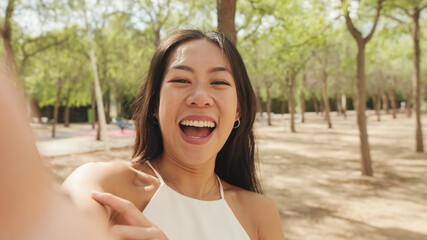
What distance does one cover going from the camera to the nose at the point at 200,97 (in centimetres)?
162

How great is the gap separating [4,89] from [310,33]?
438 inches

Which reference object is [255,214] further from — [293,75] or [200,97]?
[293,75]

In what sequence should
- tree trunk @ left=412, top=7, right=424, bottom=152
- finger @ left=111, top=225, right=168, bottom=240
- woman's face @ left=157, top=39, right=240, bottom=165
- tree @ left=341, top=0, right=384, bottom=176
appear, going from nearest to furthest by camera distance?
finger @ left=111, top=225, right=168, bottom=240 < woman's face @ left=157, top=39, right=240, bottom=165 < tree @ left=341, top=0, right=384, bottom=176 < tree trunk @ left=412, top=7, right=424, bottom=152

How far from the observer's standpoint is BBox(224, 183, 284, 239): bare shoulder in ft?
6.09

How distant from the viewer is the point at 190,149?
5.55 ft

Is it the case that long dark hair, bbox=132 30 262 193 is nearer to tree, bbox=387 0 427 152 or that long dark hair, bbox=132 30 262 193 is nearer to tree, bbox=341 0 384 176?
tree, bbox=341 0 384 176

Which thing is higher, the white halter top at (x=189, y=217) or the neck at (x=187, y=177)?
the neck at (x=187, y=177)

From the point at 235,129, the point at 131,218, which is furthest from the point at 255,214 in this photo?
the point at 131,218

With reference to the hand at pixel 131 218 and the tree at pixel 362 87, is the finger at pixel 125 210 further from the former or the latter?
the tree at pixel 362 87

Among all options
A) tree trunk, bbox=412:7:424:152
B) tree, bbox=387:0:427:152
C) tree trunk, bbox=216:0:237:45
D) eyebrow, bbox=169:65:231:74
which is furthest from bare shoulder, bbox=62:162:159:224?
tree trunk, bbox=412:7:424:152

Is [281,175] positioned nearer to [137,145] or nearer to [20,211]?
[137,145]

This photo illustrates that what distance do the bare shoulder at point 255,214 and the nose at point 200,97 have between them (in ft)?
1.95

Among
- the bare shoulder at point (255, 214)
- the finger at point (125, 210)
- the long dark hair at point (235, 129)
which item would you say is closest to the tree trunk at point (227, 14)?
the long dark hair at point (235, 129)

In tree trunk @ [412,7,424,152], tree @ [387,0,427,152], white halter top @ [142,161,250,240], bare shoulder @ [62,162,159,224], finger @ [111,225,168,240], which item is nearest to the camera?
finger @ [111,225,168,240]
